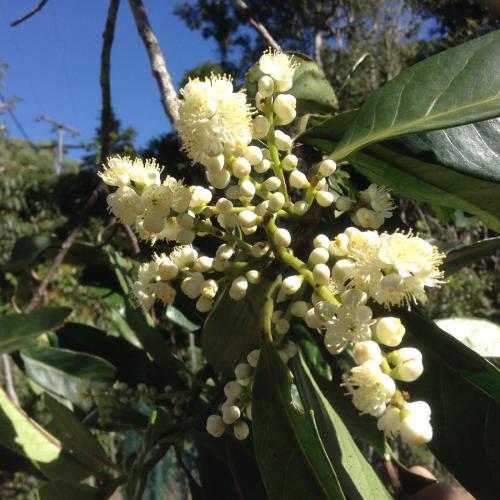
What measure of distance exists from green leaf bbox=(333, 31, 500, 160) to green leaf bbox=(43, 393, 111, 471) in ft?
1.65

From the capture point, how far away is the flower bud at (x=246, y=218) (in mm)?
562

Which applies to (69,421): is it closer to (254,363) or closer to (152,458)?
(152,458)

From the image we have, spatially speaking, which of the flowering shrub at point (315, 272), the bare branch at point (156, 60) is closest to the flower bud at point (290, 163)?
the flowering shrub at point (315, 272)

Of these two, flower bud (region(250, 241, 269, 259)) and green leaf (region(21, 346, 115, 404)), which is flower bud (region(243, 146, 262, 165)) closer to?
flower bud (region(250, 241, 269, 259))

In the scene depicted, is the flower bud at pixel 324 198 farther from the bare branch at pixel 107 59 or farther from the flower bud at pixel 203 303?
the bare branch at pixel 107 59

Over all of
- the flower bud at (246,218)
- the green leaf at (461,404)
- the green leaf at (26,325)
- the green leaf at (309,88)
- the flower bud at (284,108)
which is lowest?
the green leaf at (461,404)

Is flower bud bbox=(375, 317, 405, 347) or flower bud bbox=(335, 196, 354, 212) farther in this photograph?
flower bud bbox=(335, 196, 354, 212)

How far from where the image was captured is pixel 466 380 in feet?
1.84

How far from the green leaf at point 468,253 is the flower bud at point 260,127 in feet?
1.09

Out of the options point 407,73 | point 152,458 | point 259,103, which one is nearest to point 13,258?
point 152,458

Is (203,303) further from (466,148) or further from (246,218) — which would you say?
(466,148)

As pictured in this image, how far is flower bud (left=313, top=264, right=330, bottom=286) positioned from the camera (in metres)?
0.53

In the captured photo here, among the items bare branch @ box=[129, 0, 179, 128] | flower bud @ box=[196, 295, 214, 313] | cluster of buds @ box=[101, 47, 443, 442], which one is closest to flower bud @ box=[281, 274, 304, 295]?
cluster of buds @ box=[101, 47, 443, 442]

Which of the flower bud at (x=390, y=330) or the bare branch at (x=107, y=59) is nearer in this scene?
the flower bud at (x=390, y=330)
